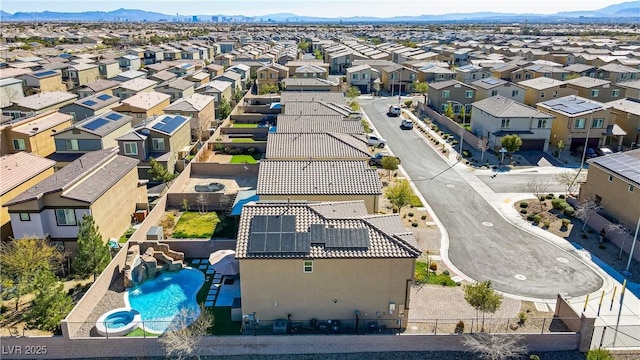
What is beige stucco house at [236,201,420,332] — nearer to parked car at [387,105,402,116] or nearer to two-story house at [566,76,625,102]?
parked car at [387,105,402,116]

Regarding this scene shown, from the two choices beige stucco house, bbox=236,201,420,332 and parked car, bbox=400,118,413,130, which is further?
parked car, bbox=400,118,413,130

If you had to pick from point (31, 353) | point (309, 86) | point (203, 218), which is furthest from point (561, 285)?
point (309, 86)

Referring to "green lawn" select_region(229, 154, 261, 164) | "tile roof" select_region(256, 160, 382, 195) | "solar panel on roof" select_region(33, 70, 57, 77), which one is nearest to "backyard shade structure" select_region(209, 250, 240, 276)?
"tile roof" select_region(256, 160, 382, 195)

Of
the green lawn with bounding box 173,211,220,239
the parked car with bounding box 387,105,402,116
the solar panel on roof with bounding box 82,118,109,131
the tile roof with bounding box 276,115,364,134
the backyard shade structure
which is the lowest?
the green lawn with bounding box 173,211,220,239

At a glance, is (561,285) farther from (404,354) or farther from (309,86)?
(309,86)

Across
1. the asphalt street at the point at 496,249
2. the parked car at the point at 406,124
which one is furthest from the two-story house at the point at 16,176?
the parked car at the point at 406,124

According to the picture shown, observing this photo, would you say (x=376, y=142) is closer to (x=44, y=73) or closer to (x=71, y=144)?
(x=71, y=144)
